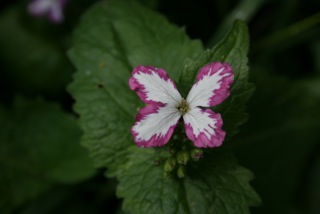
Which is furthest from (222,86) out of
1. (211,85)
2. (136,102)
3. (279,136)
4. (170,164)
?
(279,136)

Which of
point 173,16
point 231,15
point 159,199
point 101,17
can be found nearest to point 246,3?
point 231,15

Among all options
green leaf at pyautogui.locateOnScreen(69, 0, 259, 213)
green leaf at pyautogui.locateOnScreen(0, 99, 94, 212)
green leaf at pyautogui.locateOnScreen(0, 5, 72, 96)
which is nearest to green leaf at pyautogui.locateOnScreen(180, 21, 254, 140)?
green leaf at pyautogui.locateOnScreen(69, 0, 259, 213)

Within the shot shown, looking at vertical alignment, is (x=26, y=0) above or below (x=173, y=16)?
below

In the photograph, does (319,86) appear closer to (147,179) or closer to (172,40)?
(172,40)

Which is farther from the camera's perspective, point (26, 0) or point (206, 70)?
point (26, 0)

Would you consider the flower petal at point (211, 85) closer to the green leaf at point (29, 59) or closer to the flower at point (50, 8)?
the green leaf at point (29, 59)

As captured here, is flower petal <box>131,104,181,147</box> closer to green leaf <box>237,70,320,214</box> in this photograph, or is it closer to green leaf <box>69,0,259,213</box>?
green leaf <box>69,0,259,213</box>

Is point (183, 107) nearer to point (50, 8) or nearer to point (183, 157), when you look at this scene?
point (183, 157)
